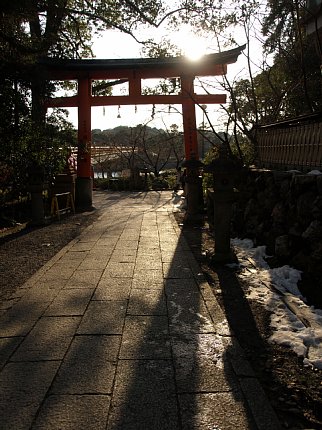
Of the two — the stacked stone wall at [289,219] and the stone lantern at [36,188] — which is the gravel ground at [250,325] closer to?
the stacked stone wall at [289,219]

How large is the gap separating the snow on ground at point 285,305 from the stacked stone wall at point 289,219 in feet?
0.70

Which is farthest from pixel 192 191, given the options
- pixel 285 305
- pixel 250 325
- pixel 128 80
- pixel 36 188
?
pixel 250 325

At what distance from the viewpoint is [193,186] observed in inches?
416

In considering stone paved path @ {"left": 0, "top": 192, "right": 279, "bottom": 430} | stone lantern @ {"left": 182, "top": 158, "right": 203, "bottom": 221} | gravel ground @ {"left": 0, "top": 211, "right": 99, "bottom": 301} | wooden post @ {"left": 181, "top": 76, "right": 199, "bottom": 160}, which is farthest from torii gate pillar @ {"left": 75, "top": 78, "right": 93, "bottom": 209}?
stone paved path @ {"left": 0, "top": 192, "right": 279, "bottom": 430}

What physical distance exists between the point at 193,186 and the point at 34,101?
5.14 meters

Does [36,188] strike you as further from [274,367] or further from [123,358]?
[274,367]

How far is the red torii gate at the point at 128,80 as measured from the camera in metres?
13.6

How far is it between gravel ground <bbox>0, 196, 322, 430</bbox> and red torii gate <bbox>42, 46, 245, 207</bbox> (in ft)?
20.1

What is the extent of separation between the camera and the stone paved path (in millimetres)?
2340

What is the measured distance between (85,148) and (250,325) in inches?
457

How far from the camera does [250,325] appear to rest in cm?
390

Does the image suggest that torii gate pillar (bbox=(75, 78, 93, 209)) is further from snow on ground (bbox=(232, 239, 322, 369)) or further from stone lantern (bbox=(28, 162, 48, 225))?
snow on ground (bbox=(232, 239, 322, 369))

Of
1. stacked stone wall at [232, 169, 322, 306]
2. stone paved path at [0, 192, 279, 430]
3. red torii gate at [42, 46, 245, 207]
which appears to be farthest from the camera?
red torii gate at [42, 46, 245, 207]

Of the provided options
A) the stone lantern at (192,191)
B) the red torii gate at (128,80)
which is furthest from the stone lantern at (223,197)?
the red torii gate at (128,80)
